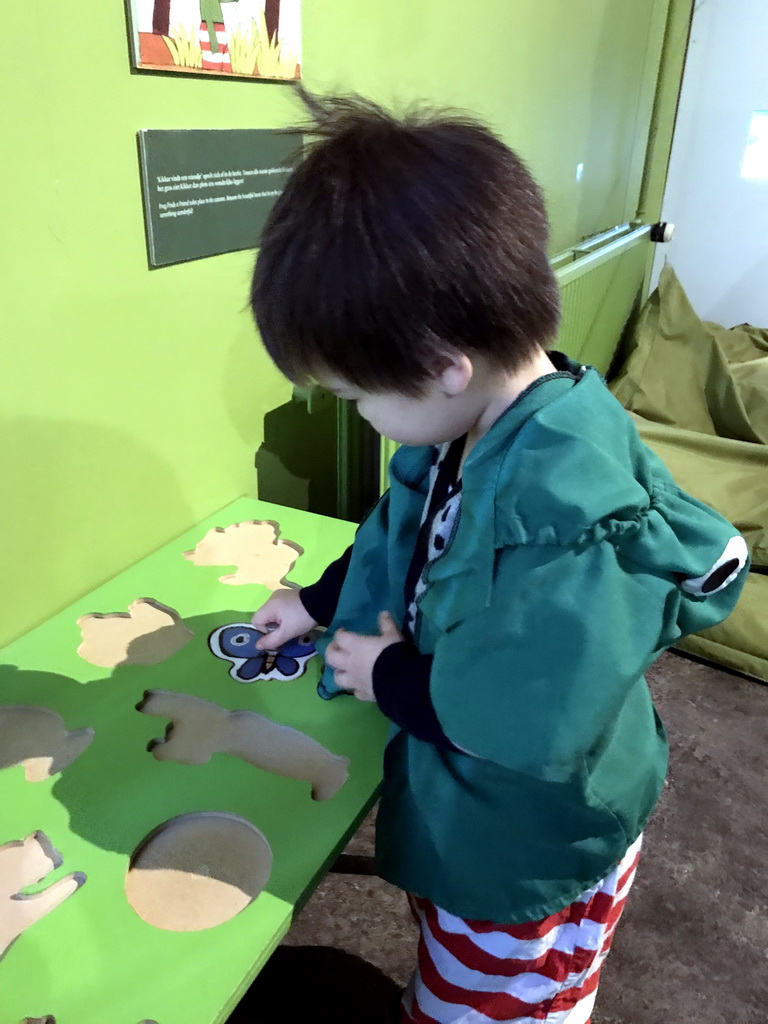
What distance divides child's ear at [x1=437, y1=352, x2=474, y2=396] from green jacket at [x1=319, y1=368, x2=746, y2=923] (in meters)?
0.04

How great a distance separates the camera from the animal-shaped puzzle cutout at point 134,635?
2.46ft

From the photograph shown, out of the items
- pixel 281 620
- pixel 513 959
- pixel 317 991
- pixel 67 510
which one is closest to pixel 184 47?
pixel 67 510

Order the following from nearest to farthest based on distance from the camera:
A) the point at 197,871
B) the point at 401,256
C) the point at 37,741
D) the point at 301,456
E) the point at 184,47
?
the point at 401,256 → the point at 197,871 → the point at 37,741 → the point at 184,47 → the point at 301,456

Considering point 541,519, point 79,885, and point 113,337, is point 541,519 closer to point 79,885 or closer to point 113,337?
point 79,885

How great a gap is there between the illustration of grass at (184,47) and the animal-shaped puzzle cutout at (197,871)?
0.71 m

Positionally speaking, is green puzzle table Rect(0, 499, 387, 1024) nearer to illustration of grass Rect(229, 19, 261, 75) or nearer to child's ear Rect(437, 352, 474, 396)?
child's ear Rect(437, 352, 474, 396)

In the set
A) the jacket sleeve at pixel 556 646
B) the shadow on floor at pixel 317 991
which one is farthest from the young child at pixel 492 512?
the shadow on floor at pixel 317 991

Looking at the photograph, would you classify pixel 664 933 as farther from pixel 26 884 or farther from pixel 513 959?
pixel 26 884

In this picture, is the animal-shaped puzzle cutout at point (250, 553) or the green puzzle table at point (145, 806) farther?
the animal-shaped puzzle cutout at point (250, 553)

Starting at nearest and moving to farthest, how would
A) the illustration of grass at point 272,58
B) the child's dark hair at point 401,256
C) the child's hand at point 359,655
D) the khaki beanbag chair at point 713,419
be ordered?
the child's dark hair at point 401,256 → the child's hand at point 359,655 → the illustration of grass at point 272,58 → the khaki beanbag chair at point 713,419

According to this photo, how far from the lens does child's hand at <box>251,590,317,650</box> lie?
0.77m

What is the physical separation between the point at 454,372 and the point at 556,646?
7.1 inches

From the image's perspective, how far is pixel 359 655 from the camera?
61 centimetres

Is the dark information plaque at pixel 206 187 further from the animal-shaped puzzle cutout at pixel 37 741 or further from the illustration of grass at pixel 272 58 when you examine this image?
the animal-shaped puzzle cutout at pixel 37 741
